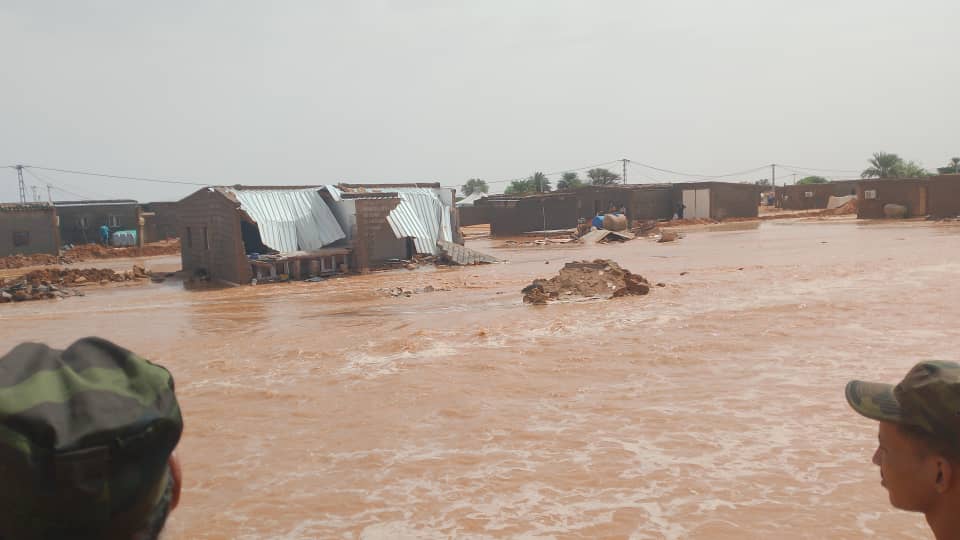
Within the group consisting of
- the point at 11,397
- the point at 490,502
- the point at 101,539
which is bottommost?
the point at 490,502

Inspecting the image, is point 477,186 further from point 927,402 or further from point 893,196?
point 927,402

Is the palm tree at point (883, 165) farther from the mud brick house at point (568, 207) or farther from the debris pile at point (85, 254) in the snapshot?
the debris pile at point (85, 254)

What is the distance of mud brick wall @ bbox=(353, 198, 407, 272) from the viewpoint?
2316 centimetres

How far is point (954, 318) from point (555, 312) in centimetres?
574

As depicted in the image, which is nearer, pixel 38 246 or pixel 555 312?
pixel 555 312

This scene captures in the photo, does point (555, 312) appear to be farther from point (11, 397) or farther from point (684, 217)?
point (684, 217)

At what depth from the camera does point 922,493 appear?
6.64ft

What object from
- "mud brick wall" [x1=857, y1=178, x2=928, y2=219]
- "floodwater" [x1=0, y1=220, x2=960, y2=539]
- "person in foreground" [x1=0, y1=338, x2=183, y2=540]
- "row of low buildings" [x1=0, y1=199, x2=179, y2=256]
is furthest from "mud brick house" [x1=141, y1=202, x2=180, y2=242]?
"person in foreground" [x1=0, y1=338, x2=183, y2=540]

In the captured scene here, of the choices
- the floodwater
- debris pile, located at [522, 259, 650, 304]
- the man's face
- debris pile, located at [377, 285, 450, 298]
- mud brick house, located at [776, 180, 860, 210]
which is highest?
mud brick house, located at [776, 180, 860, 210]

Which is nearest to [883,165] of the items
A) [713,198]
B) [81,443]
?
[713,198]

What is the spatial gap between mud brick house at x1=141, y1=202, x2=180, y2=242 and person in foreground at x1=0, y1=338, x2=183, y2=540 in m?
44.9

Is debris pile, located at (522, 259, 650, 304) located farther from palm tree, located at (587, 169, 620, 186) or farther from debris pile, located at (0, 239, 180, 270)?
palm tree, located at (587, 169, 620, 186)

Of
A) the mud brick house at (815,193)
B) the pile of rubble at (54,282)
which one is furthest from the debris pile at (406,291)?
the mud brick house at (815,193)

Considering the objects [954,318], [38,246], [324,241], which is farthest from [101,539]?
[38,246]
